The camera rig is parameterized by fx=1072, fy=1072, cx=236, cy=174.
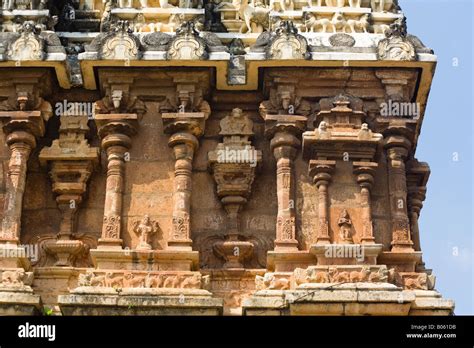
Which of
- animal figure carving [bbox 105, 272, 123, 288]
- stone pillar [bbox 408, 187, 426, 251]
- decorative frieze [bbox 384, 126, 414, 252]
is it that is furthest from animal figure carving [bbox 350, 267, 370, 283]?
animal figure carving [bbox 105, 272, 123, 288]

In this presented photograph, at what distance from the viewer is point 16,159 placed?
48.3 feet

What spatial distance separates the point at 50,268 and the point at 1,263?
2.42 ft

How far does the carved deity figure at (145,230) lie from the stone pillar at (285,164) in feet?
5.46

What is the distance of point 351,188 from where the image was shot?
14.6m

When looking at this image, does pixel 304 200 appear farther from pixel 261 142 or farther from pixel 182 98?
pixel 182 98

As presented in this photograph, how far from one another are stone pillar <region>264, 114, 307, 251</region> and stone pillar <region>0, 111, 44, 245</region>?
3.27 metres

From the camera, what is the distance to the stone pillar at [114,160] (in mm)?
14219

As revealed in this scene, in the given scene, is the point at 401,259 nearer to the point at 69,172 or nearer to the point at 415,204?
the point at 415,204

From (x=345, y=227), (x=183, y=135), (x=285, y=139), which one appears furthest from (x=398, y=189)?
(x=183, y=135)

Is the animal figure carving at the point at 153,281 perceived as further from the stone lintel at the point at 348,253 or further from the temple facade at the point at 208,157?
the stone lintel at the point at 348,253

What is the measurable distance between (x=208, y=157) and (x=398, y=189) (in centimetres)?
267

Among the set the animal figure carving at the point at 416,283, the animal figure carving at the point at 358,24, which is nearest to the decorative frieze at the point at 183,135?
the animal figure carving at the point at 358,24

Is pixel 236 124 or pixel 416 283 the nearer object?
pixel 416 283

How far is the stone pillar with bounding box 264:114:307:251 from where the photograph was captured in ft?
46.8
